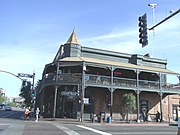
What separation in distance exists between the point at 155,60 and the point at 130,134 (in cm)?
2462

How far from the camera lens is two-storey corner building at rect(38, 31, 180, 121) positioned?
92.9 feet

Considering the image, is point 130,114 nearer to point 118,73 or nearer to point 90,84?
point 118,73

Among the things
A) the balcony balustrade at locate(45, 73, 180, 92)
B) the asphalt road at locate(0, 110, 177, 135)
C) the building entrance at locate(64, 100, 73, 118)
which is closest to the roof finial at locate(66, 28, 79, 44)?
the balcony balustrade at locate(45, 73, 180, 92)

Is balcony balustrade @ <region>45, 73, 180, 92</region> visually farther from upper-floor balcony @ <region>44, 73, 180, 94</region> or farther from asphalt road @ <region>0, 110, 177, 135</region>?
asphalt road @ <region>0, 110, 177, 135</region>

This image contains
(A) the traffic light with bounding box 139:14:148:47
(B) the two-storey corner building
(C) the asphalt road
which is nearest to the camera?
(A) the traffic light with bounding box 139:14:148:47

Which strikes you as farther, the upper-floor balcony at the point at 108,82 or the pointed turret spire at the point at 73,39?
the pointed turret spire at the point at 73,39

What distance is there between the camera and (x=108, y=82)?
98.2 feet

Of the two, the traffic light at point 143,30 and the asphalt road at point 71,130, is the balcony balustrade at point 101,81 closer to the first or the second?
the asphalt road at point 71,130

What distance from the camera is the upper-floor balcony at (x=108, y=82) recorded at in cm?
2813

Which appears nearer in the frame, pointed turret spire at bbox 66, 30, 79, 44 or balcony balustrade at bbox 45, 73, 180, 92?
balcony balustrade at bbox 45, 73, 180, 92

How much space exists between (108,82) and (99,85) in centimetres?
178

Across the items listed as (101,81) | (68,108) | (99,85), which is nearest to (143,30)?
(99,85)

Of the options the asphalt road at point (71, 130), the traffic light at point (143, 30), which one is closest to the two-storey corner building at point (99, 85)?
the asphalt road at point (71, 130)

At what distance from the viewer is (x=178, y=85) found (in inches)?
1426
